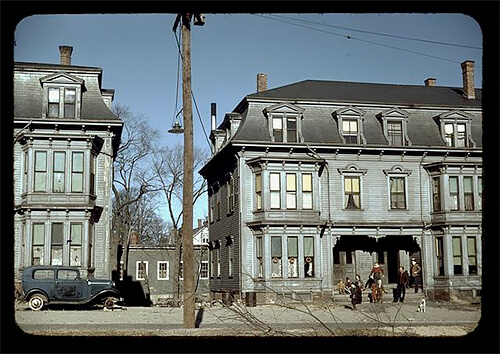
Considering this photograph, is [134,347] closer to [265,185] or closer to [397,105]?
[265,185]

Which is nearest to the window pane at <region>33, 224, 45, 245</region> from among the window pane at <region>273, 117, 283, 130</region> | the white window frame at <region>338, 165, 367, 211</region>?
the window pane at <region>273, 117, 283, 130</region>

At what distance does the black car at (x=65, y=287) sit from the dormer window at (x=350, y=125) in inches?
464

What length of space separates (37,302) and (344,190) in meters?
13.0

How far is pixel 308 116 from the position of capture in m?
26.9

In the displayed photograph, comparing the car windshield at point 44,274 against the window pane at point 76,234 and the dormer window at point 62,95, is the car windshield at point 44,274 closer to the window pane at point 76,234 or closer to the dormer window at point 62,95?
the window pane at point 76,234

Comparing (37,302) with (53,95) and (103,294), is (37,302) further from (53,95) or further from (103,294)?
(53,95)

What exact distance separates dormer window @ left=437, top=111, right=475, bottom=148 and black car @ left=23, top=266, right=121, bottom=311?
619 inches

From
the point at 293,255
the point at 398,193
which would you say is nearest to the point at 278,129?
the point at 293,255

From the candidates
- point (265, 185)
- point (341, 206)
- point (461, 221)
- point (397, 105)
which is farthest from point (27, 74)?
point (461, 221)

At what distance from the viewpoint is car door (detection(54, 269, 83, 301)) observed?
20172mm

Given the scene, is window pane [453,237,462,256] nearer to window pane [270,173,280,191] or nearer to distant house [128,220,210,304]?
window pane [270,173,280,191]

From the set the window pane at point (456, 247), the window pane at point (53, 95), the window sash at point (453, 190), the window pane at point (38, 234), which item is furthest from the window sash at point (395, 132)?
the window pane at point (38, 234)

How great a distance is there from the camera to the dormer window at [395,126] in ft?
89.5

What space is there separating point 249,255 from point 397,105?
30.4 ft
